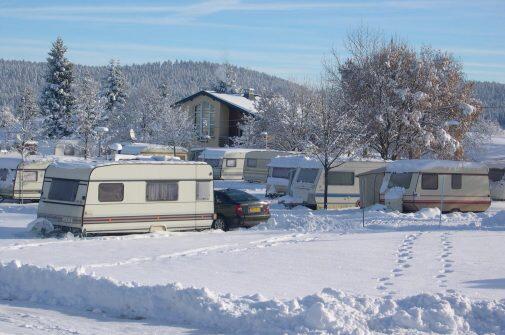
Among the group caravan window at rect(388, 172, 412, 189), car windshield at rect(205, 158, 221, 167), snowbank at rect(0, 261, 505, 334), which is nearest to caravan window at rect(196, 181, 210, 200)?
caravan window at rect(388, 172, 412, 189)

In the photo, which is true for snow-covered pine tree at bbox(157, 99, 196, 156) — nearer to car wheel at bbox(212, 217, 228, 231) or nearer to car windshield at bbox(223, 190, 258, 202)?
car windshield at bbox(223, 190, 258, 202)

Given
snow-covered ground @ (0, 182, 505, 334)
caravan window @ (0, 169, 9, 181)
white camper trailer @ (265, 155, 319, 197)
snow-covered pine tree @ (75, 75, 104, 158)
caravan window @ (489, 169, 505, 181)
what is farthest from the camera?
snow-covered pine tree @ (75, 75, 104, 158)

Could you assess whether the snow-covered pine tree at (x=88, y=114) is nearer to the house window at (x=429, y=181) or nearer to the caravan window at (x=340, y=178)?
the caravan window at (x=340, y=178)

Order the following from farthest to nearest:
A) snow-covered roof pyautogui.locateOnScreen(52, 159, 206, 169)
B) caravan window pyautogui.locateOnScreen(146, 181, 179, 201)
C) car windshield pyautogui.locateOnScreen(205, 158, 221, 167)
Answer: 1. car windshield pyautogui.locateOnScreen(205, 158, 221, 167)
2. caravan window pyautogui.locateOnScreen(146, 181, 179, 201)
3. snow-covered roof pyautogui.locateOnScreen(52, 159, 206, 169)

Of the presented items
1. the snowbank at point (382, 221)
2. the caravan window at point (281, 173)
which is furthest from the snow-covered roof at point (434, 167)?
the caravan window at point (281, 173)

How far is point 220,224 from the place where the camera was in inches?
814

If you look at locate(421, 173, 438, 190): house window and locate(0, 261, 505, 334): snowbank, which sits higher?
locate(421, 173, 438, 190): house window

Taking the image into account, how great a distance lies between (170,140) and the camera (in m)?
56.1

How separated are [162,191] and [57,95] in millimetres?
46694

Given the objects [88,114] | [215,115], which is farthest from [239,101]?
[88,114]

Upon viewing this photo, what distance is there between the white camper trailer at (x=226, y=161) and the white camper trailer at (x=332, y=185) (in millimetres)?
16873

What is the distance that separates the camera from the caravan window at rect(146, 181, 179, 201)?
1886 centimetres

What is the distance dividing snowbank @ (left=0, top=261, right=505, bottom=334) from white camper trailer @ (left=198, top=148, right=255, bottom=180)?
112ft

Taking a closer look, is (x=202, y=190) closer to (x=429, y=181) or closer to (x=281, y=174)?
(x=429, y=181)
